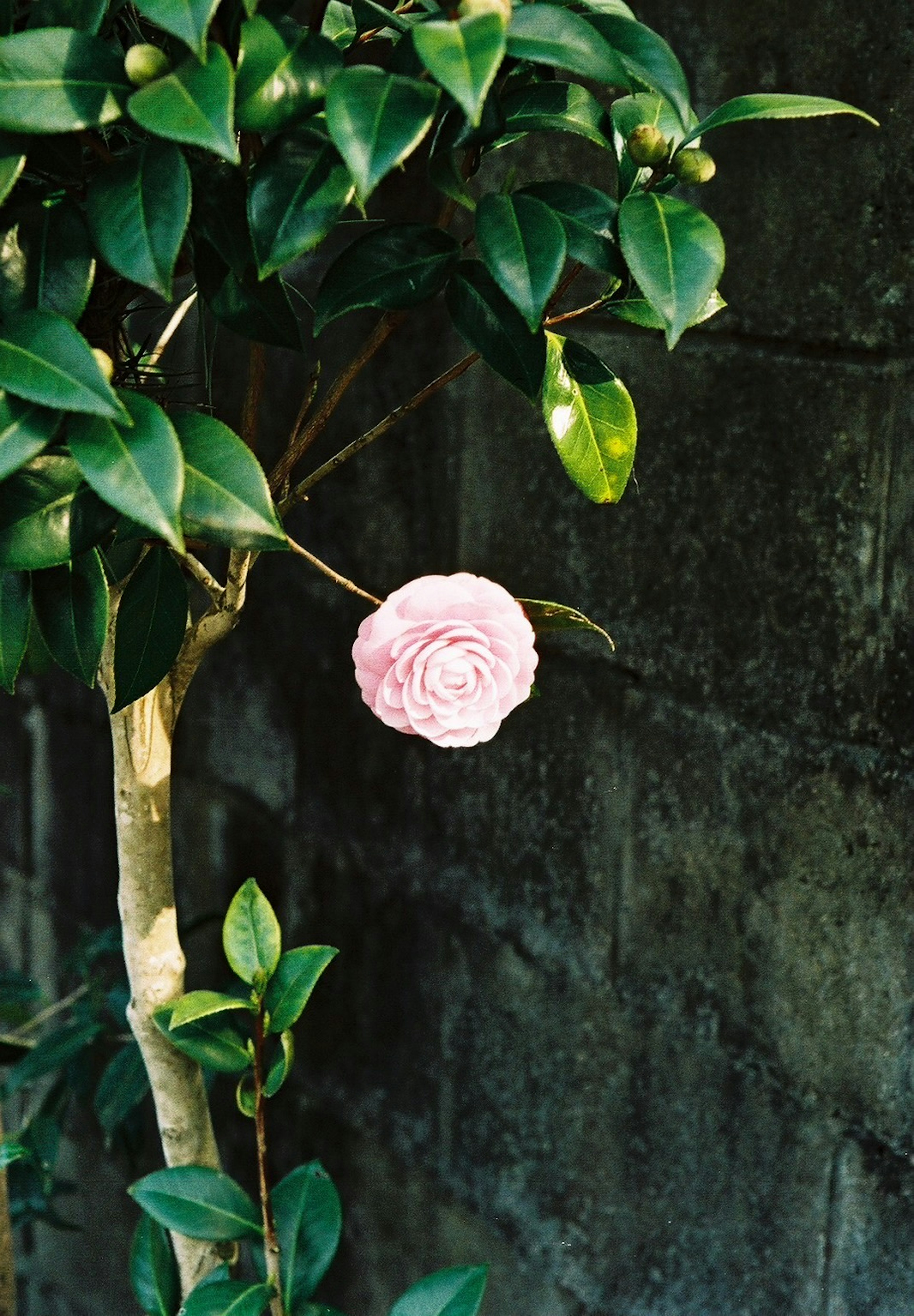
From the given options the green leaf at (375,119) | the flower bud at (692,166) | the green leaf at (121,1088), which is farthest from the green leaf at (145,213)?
the green leaf at (121,1088)

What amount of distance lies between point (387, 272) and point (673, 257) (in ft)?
0.69

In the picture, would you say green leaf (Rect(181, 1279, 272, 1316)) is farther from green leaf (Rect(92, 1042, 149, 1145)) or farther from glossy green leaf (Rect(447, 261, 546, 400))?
glossy green leaf (Rect(447, 261, 546, 400))

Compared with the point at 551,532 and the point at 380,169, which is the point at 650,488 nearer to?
the point at 551,532

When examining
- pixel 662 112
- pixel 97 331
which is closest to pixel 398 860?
pixel 97 331

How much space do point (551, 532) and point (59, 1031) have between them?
3.27ft

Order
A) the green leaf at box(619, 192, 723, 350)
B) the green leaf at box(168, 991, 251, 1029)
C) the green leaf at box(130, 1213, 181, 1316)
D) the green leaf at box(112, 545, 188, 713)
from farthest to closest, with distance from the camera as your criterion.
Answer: the green leaf at box(130, 1213, 181, 1316), the green leaf at box(168, 991, 251, 1029), the green leaf at box(112, 545, 188, 713), the green leaf at box(619, 192, 723, 350)

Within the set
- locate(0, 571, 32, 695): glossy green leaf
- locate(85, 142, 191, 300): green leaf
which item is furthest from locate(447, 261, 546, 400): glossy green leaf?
locate(0, 571, 32, 695): glossy green leaf

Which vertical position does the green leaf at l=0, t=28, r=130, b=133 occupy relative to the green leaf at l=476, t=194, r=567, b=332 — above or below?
above

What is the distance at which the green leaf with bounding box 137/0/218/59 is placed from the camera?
2.50ft

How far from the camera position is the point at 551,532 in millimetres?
1641

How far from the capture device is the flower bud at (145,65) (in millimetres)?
813

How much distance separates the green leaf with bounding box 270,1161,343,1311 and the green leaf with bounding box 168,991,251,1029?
244mm

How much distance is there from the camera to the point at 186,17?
0.77 m

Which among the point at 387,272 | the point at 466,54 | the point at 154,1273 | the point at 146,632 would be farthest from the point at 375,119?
the point at 154,1273
